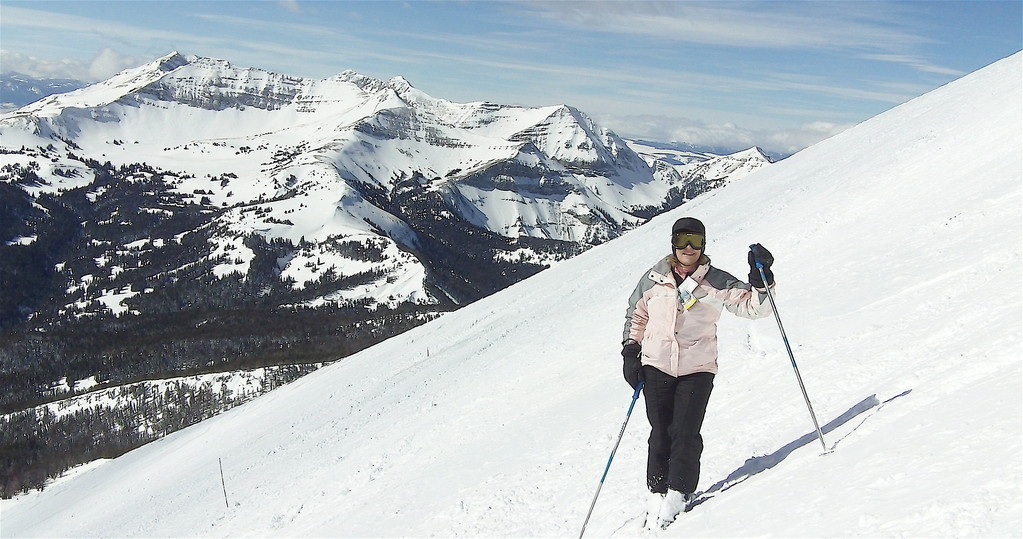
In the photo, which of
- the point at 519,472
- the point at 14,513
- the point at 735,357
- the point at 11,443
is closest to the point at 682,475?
the point at 519,472

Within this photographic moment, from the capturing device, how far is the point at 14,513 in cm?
6384

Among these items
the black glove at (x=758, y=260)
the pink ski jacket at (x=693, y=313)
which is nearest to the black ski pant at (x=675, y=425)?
the pink ski jacket at (x=693, y=313)

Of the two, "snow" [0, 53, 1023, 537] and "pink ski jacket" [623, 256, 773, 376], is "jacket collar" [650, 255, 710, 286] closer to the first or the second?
"pink ski jacket" [623, 256, 773, 376]

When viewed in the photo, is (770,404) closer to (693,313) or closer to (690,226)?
(693,313)

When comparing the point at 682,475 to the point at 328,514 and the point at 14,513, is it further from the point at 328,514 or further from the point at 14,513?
the point at 14,513

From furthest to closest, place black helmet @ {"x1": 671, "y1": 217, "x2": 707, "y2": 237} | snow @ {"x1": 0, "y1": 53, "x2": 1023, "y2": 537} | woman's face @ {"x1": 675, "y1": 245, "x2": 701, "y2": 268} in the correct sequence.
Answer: woman's face @ {"x1": 675, "y1": 245, "x2": 701, "y2": 268} → black helmet @ {"x1": 671, "y1": 217, "x2": 707, "y2": 237} → snow @ {"x1": 0, "y1": 53, "x2": 1023, "y2": 537}

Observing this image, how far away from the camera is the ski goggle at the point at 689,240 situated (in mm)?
7348

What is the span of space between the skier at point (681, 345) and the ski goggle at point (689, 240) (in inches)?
0.4

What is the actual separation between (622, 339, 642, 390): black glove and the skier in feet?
0.04

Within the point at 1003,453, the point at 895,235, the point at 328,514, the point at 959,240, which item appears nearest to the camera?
the point at 1003,453

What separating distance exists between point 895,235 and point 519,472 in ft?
42.0

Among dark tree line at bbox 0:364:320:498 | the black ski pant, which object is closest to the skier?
the black ski pant

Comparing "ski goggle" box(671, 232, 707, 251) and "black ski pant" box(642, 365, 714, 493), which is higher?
"ski goggle" box(671, 232, 707, 251)

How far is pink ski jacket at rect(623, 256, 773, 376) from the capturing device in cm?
752
